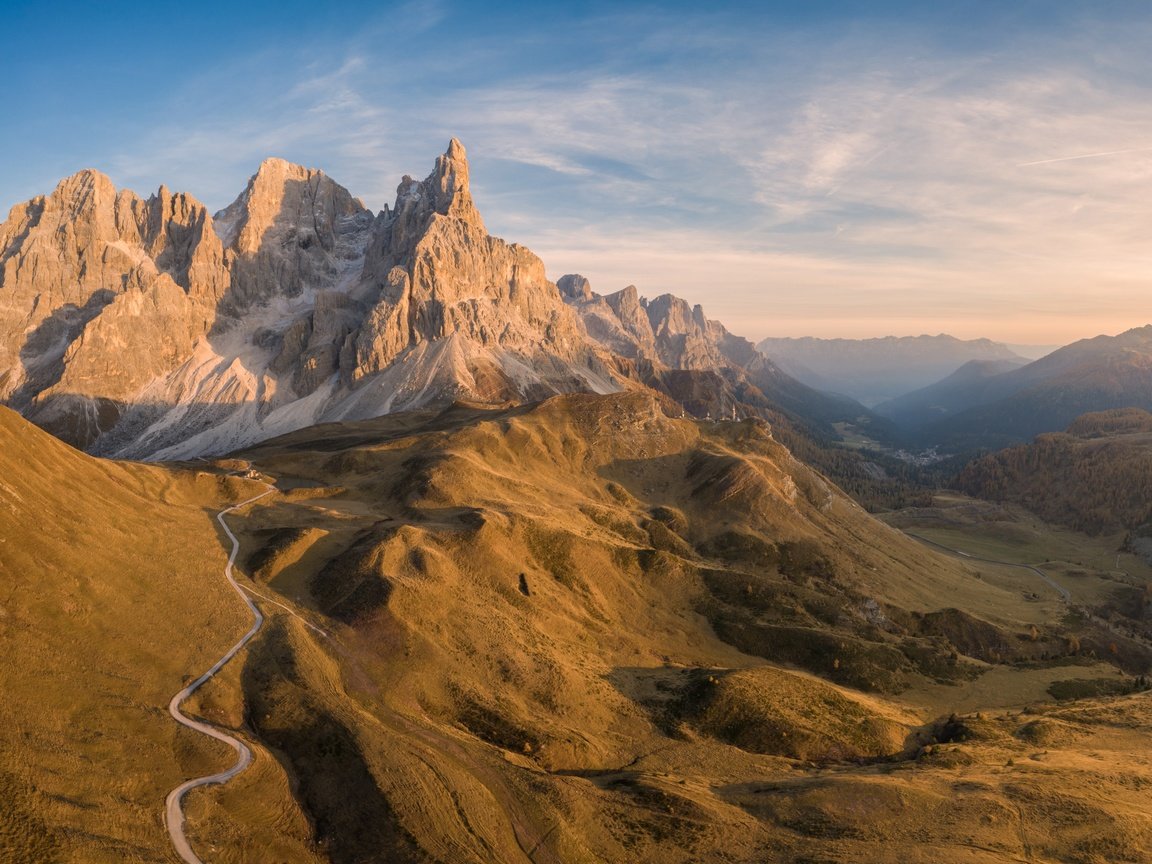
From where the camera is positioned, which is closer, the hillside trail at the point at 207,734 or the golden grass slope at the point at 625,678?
the hillside trail at the point at 207,734

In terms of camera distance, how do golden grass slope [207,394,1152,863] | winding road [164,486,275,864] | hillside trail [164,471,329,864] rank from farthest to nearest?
1. golden grass slope [207,394,1152,863]
2. hillside trail [164,471,329,864]
3. winding road [164,486,275,864]

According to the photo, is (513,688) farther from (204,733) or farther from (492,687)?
(204,733)

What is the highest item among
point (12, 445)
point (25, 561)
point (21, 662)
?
point (12, 445)

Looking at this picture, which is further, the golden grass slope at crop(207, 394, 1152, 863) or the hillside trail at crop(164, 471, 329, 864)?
the golden grass slope at crop(207, 394, 1152, 863)

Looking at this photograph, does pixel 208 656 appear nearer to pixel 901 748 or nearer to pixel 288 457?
pixel 901 748

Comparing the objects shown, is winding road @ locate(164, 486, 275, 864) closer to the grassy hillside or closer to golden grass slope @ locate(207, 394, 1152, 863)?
the grassy hillside

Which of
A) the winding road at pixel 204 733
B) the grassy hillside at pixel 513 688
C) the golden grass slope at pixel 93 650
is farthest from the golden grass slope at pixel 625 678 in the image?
the golden grass slope at pixel 93 650

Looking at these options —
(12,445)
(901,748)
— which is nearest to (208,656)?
(12,445)

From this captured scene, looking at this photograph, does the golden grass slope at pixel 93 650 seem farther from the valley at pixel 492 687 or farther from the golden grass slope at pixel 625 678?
the golden grass slope at pixel 625 678

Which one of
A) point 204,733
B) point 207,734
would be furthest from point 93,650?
point 207,734

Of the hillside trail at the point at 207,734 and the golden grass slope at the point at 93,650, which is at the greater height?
the golden grass slope at the point at 93,650

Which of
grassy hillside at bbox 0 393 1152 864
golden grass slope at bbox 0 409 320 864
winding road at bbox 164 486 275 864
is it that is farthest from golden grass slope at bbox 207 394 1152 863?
golden grass slope at bbox 0 409 320 864
